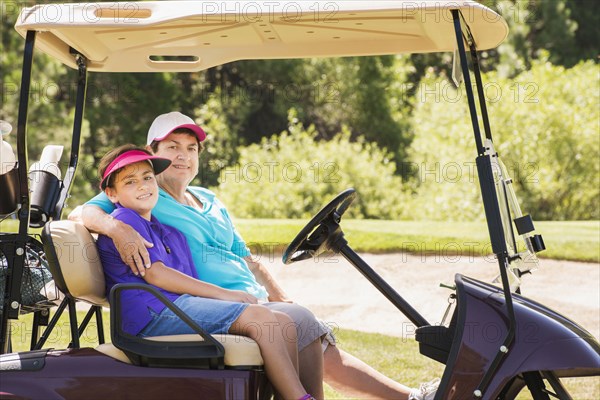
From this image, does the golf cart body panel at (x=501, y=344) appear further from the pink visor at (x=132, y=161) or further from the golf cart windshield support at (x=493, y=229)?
the pink visor at (x=132, y=161)

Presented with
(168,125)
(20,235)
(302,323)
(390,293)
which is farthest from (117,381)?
(168,125)

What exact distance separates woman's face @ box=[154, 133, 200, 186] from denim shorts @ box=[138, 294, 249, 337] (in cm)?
68

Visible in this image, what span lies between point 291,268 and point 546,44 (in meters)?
10.6

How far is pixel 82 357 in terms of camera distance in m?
2.72

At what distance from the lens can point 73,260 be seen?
111 inches

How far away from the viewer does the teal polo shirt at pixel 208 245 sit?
3.27m

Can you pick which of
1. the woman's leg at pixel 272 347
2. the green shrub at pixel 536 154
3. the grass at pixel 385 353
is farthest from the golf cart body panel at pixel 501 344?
the green shrub at pixel 536 154

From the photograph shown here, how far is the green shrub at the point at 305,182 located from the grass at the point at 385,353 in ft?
13.1

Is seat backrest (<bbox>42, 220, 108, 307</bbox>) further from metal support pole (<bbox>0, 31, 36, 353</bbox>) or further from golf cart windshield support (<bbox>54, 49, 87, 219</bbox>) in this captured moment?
golf cart windshield support (<bbox>54, 49, 87, 219</bbox>)

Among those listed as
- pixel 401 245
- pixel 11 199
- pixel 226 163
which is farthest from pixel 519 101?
pixel 11 199

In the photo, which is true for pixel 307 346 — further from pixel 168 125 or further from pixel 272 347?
pixel 168 125

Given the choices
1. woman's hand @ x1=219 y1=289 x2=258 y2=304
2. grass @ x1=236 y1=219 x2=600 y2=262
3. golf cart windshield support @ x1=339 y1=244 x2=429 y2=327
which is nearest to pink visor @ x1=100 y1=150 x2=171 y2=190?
woman's hand @ x1=219 y1=289 x2=258 y2=304

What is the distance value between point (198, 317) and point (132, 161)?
58 cm

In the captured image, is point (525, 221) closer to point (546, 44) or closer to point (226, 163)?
point (226, 163)
